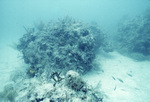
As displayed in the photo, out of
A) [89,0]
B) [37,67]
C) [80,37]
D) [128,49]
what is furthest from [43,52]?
[89,0]

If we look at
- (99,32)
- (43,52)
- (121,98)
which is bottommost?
(121,98)

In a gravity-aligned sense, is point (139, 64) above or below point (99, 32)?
below

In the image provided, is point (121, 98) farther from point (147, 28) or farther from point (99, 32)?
point (147, 28)

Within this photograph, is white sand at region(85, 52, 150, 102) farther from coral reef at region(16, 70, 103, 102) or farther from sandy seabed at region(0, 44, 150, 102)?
coral reef at region(16, 70, 103, 102)

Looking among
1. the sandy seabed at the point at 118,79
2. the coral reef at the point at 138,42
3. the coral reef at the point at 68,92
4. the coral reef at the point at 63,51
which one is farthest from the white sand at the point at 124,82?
the coral reef at the point at 68,92

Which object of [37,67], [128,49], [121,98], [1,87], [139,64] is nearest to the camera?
[121,98]

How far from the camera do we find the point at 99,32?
1318 cm

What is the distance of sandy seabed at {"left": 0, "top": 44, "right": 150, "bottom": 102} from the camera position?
5.63 meters

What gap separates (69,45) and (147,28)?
1282cm

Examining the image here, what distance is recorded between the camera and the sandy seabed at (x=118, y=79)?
5.63m

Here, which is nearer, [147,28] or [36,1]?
[147,28]

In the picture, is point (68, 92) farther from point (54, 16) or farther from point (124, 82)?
point (54, 16)

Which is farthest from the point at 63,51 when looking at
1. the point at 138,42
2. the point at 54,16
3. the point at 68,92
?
the point at 54,16

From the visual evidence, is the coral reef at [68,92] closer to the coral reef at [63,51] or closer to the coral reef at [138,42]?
the coral reef at [63,51]
